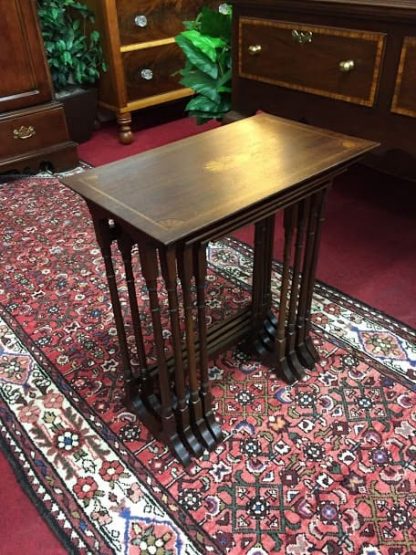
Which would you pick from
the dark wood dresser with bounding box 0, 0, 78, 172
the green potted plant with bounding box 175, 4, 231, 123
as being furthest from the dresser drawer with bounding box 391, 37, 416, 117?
the dark wood dresser with bounding box 0, 0, 78, 172

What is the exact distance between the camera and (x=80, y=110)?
2895mm

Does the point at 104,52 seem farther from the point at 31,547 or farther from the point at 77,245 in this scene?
the point at 31,547

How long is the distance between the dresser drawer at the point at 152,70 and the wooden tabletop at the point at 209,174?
6.07 feet

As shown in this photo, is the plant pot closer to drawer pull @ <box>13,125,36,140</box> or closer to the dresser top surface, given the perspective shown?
drawer pull @ <box>13,125,36,140</box>

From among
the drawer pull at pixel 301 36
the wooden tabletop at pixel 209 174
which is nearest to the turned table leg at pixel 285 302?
the wooden tabletop at pixel 209 174

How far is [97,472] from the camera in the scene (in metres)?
1.15

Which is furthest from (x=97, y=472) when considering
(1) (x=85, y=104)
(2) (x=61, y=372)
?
(1) (x=85, y=104)

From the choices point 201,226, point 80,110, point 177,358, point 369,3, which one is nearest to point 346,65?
point 369,3

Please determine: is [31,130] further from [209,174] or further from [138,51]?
[209,174]

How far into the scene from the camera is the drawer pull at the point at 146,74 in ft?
9.57

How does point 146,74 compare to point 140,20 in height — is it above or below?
below

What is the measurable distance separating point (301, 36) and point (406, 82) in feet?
1.29

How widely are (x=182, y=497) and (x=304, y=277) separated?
2.01 ft

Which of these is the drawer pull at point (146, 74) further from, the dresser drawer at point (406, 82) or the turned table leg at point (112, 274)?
the turned table leg at point (112, 274)
